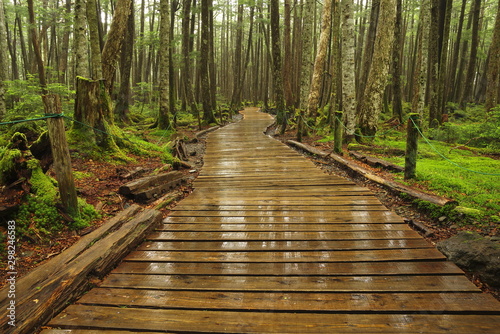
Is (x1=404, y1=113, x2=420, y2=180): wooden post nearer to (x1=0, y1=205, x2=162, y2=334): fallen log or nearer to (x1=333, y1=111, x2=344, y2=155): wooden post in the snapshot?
(x1=333, y1=111, x2=344, y2=155): wooden post

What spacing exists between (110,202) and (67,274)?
2.12 meters

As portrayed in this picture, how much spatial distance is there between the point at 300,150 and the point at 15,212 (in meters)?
8.62

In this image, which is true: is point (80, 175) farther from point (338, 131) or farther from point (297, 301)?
point (338, 131)

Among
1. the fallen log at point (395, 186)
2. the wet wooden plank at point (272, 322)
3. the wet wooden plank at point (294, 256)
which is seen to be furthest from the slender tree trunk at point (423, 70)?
the wet wooden plank at point (272, 322)

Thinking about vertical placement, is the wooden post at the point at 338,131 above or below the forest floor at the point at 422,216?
above

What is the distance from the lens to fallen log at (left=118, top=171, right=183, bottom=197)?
495 centimetres

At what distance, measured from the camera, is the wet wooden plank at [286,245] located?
11.5 ft

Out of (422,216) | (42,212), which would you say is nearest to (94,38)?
(42,212)

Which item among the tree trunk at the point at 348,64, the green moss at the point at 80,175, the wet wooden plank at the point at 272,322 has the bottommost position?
the wet wooden plank at the point at 272,322

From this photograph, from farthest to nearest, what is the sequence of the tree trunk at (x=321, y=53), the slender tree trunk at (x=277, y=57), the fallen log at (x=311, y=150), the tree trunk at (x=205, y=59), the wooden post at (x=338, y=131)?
the tree trunk at (x=205, y=59), the tree trunk at (x=321, y=53), the slender tree trunk at (x=277, y=57), the fallen log at (x=311, y=150), the wooden post at (x=338, y=131)

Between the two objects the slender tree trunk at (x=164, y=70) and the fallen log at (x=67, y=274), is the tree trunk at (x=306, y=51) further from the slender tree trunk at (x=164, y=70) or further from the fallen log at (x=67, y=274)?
the fallen log at (x=67, y=274)

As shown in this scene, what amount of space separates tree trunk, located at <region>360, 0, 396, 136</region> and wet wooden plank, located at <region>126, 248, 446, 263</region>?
8.08 metres

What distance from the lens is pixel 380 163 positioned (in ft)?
23.5

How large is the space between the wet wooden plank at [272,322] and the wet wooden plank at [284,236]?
142cm
